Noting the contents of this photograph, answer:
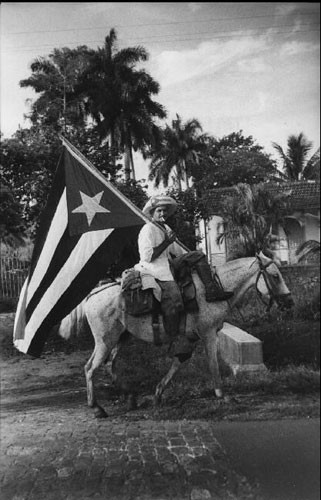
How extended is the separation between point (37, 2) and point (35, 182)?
1.25 meters

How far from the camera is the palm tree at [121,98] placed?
10.2 ft

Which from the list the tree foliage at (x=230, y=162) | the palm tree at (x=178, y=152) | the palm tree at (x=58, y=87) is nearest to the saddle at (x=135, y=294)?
the palm tree at (x=178, y=152)

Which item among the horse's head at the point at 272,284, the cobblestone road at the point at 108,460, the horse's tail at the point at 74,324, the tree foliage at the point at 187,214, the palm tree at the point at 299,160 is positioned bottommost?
the cobblestone road at the point at 108,460

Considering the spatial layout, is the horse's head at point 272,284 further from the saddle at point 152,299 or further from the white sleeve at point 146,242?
the white sleeve at point 146,242

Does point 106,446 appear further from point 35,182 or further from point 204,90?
point 204,90

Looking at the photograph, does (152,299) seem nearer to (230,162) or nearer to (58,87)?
(230,162)

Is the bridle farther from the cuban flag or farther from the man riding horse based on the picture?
the cuban flag

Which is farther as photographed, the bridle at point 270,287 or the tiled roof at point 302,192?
the bridle at point 270,287

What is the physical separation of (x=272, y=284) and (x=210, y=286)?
1.78ft

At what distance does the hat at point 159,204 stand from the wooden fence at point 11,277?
1.10 meters

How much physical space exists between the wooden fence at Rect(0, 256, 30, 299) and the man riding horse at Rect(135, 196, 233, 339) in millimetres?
933

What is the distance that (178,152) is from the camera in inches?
121

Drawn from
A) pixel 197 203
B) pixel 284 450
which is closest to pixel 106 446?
pixel 284 450

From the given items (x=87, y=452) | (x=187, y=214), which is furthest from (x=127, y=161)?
(x=87, y=452)
